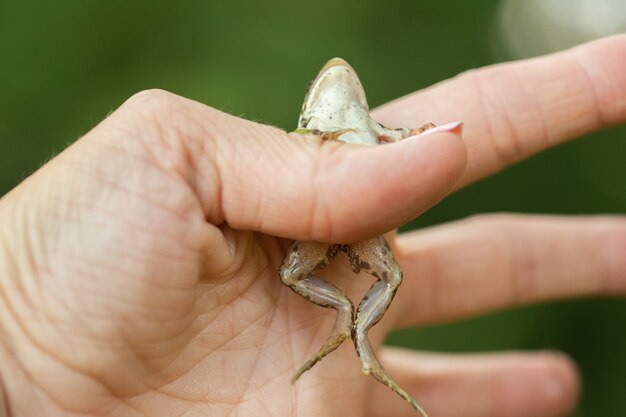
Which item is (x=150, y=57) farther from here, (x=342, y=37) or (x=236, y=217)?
(x=236, y=217)

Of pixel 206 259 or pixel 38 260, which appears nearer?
pixel 38 260

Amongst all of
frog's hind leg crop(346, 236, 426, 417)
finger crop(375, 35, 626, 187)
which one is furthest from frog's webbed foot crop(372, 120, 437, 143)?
frog's hind leg crop(346, 236, 426, 417)

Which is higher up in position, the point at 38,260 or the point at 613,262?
the point at 38,260

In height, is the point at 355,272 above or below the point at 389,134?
below

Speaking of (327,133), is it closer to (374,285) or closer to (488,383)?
(374,285)

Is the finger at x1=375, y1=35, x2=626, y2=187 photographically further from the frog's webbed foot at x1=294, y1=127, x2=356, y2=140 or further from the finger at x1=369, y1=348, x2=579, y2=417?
the finger at x1=369, y1=348, x2=579, y2=417

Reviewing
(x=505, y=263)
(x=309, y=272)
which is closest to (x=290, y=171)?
(x=309, y=272)

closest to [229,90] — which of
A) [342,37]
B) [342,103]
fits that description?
[342,37]
